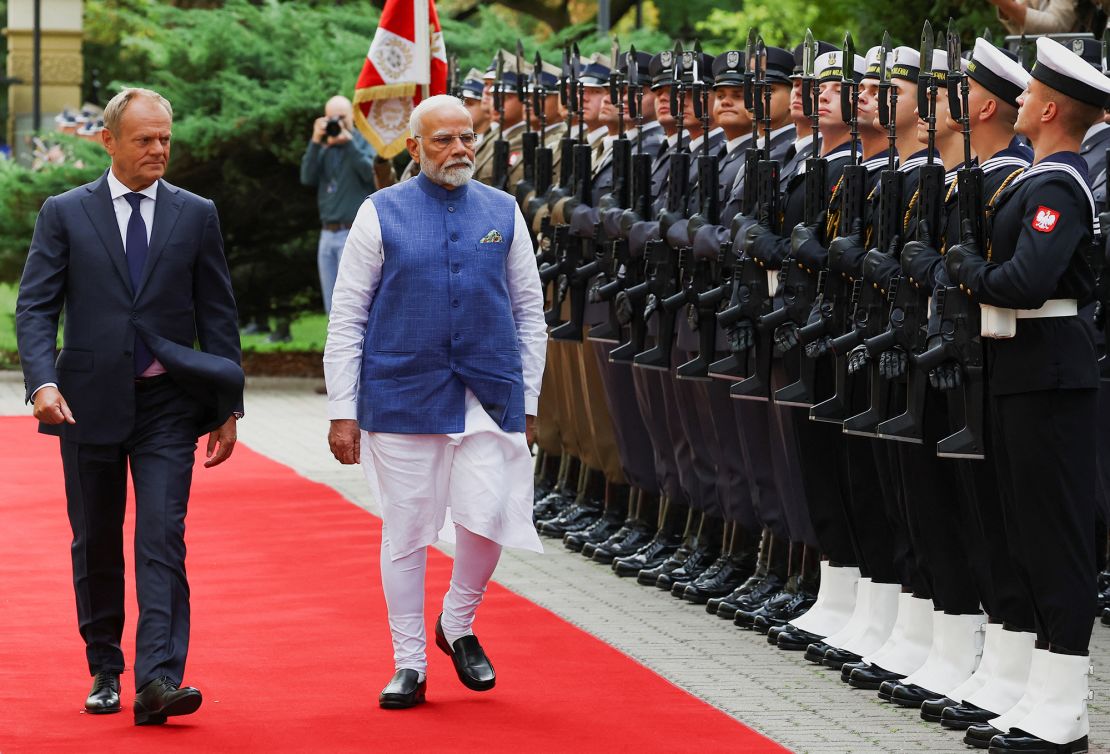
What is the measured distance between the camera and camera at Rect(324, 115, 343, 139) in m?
17.4

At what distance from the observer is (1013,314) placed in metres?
6.21

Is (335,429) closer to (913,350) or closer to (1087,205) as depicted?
(913,350)

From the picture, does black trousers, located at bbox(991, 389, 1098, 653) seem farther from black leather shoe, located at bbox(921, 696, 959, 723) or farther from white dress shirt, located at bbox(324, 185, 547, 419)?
white dress shirt, located at bbox(324, 185, 547, 419)

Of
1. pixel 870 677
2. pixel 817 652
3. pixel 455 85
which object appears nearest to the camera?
pixel 870 677

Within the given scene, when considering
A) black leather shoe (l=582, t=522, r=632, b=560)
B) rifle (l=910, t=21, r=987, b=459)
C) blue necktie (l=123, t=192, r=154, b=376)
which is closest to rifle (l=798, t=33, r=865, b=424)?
rifle (l=910, t=21, r=987, b=459)

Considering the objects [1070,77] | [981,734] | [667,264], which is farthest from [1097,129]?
[981,734]

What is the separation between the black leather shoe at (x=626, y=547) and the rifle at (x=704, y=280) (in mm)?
1300

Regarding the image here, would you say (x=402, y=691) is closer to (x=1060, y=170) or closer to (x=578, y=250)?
(x=1060, y=170)

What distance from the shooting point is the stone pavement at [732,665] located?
261 inches

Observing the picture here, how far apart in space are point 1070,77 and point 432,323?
2.09 m

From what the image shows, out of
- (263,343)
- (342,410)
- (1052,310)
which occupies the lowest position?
(263,343)

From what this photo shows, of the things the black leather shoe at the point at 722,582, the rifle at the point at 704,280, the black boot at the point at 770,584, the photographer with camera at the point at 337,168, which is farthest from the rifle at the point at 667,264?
the photographer with camera at the point at 337,168

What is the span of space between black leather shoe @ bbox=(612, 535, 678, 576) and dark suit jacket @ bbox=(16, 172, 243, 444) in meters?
3.42

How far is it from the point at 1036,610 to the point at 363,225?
7.78 ft
